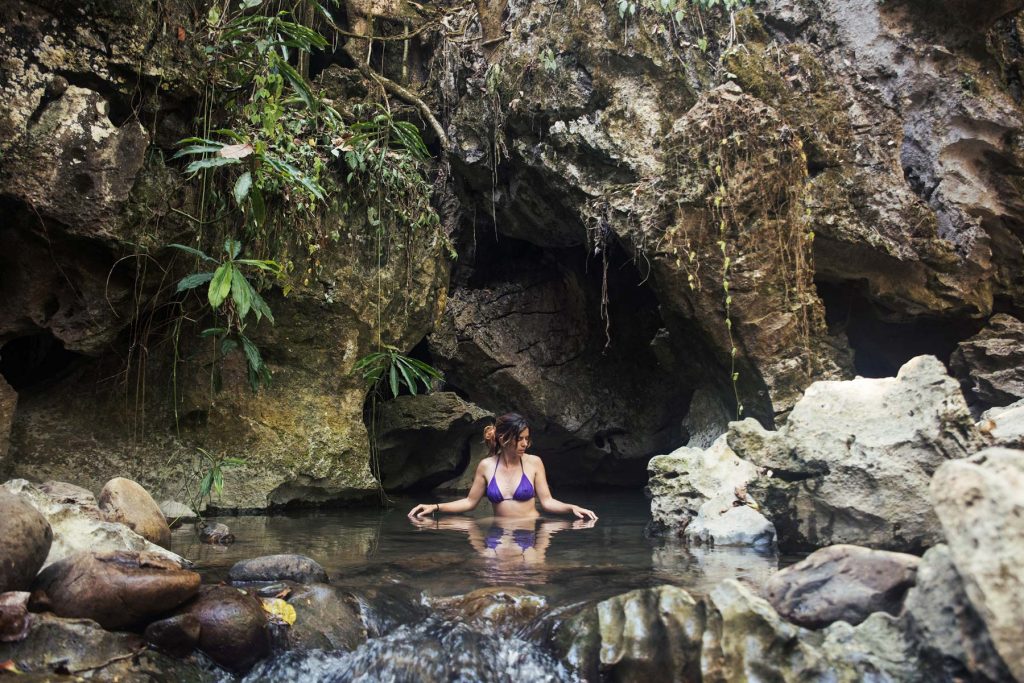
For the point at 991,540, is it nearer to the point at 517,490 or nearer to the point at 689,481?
the point at 689,481

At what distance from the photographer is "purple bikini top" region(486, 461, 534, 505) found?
6348mm

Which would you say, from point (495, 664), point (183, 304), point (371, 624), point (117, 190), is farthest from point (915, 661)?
point (183, 304)

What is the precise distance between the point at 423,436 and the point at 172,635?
234 inches

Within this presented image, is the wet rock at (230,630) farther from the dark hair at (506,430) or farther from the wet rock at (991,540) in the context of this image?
the dark hair at (506,430)

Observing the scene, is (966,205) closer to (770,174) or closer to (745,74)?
(770,174)

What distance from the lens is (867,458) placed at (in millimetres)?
4129

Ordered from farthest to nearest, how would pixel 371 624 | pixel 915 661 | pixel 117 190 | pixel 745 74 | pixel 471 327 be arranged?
1. pixel 471 327
2. pixel 745 74
3. pixel 117 190
4. pixel 371 624
5. pixel 915 661

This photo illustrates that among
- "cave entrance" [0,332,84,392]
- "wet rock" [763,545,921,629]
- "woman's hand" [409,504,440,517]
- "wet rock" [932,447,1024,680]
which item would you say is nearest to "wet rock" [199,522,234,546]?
"woman's hand" [409,504,440,517]

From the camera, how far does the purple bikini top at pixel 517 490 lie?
20.8ft

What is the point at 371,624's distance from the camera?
10.7ft

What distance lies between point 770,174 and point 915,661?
220 inches

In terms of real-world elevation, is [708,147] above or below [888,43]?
below

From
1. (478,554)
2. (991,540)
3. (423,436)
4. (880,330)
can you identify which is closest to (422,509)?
(478,554)

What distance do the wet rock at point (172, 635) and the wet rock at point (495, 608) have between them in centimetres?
→ 105
